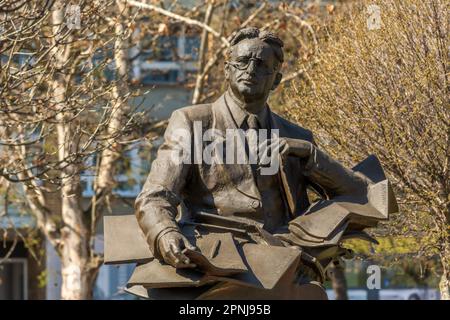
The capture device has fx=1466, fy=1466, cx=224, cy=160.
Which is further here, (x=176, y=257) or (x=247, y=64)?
(x=247, y=64)

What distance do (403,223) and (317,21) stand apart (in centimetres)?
475

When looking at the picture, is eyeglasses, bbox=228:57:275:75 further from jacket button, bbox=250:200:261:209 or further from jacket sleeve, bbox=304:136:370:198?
jacket button, bbox=250:200:261:209

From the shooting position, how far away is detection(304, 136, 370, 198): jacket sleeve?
957cm

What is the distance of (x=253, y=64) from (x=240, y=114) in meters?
0.36

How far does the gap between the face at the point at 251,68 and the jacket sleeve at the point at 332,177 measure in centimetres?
54

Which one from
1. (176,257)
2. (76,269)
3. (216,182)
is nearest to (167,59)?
(76,269)

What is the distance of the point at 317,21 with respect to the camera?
20.8 meters

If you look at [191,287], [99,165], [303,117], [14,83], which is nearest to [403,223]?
[303,117]

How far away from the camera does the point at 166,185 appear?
9.30 meters

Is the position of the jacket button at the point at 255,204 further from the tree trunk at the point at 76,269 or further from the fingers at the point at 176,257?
the tree trunk at the point at 76,269

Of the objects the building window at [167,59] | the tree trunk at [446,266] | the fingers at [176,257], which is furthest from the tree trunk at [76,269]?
the fingers at [176,257]

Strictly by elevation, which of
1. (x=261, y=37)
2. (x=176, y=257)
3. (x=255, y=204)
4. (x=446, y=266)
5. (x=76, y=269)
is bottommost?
(x=176, y=257)

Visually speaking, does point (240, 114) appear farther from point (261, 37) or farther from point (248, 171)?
point (261, 37)

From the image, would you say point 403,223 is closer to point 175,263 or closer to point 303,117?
point 303,117
